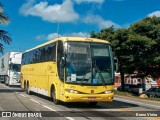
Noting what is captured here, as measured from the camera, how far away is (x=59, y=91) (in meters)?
18.9

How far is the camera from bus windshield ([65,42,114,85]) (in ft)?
58.4

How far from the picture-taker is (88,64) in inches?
709

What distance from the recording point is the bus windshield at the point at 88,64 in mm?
17797

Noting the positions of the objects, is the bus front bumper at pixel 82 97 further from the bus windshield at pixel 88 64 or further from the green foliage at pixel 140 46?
the green foliage at pixel 140 46

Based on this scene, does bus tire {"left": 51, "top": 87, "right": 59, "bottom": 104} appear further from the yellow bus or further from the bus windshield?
the bus windshield

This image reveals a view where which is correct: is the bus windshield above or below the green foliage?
below

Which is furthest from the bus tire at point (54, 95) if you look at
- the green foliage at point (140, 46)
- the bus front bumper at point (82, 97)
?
the green foliage at point (140, 46)

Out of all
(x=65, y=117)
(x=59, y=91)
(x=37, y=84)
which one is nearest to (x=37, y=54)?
(x=37, y=84)

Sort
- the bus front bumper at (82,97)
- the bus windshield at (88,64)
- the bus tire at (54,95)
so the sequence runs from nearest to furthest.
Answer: the bus front bumper at (82,97) → the bus windshield at (88,64) → the bus tire at (54,95)

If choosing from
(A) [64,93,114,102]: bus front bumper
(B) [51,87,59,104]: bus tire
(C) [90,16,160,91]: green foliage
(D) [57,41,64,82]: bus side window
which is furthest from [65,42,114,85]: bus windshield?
(C) [90,16,160,91]: green foliage

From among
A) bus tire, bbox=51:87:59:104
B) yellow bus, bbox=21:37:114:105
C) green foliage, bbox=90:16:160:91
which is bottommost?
bus tire, bbox=51:87:59:104

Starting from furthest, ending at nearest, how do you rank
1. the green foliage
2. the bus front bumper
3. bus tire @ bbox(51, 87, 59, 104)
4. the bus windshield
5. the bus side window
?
the green foliage, bus tire @ bbox(51, 87, 59, 104), the bus side window, the bus windshield, the bus front bumper

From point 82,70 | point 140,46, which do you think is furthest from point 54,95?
point 140,46

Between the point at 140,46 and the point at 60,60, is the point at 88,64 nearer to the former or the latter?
the point at 60,60
